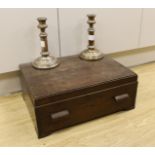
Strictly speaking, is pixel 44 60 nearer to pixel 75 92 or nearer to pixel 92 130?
pixel 75 92

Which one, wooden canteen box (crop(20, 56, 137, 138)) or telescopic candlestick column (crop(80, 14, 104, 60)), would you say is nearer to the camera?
wooden canteen box (crop(20, 56, 137, 138))

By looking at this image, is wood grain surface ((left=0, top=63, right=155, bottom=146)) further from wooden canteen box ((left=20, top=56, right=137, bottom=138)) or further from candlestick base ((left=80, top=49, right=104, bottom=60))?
candlestick base ((left=80, top=49, right=104, bottom=60))

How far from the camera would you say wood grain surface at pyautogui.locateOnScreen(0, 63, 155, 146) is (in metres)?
0.91

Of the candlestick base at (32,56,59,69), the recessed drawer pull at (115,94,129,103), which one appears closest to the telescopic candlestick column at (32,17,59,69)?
the candlestick base at (32,56,59,69)

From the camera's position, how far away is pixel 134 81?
3.42ft

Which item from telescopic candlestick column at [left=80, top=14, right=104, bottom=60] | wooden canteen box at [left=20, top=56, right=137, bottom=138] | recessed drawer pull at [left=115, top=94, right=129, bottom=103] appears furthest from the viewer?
telescopic candlestick column at [left=80, top=14, right=104, bottom=60]

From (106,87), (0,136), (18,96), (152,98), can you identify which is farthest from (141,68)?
(0,136)

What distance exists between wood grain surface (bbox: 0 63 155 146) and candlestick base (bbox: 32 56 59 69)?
0.23 meters

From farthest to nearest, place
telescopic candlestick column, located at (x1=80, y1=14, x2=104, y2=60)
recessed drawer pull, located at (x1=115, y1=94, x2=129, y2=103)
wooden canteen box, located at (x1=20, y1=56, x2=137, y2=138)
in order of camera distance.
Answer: telescopic candlestick column, located at (x1=80, y1=14, x2=104, y2=60), recessed drawer pull, located at (x1=115, y1=94, x2=129, y2=103), wooden canteen box, located at (x1=20, y1=56, x2=137, y2=138)

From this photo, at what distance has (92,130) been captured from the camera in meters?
0.98

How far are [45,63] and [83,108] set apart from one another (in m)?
0.30

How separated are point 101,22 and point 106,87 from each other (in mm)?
472

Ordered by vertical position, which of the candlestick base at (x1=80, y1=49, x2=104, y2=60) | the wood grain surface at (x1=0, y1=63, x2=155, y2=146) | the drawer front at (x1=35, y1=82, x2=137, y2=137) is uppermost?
the candlestick base at (x1=80, y1=49, x2=104, y2=60)

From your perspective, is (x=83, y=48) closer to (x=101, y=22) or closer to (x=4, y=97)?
(x=101, y=22)
